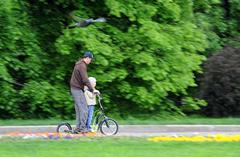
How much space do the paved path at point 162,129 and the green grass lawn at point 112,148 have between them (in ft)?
10.1

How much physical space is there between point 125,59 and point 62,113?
2677 millimetres

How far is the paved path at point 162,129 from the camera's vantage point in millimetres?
14891

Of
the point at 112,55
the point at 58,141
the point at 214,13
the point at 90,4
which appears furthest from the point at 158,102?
the point at 58,141

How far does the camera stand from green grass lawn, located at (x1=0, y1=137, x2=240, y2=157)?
9.80m

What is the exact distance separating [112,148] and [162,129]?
5013 mm

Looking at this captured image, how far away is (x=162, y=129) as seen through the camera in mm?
15430

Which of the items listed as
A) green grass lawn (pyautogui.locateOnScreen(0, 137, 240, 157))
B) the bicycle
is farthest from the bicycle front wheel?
green grass lawn (pyautogui.locateOnScreen(0, 137, 240, 157))

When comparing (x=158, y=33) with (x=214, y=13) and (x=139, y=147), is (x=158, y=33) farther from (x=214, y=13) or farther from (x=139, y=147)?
(x=139, y=147)

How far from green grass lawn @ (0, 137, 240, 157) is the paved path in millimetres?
3066

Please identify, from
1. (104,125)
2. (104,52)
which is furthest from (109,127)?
(104,52)

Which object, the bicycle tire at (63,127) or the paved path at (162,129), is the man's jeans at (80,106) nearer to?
the bicycle tire at (63,127)

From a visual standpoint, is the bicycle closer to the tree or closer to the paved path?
the paved path

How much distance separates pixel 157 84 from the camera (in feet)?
59.1

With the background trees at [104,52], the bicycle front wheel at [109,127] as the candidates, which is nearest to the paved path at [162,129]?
the bicycle front wheel at [109,127]
